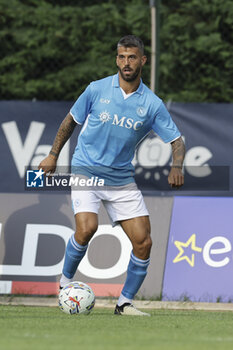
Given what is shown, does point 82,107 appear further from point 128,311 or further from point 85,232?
point 128,311

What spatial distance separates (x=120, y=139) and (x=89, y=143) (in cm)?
29

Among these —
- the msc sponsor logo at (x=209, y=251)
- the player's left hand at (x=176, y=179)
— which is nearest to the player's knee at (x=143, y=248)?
the player's left hand at (x=176, y=179)

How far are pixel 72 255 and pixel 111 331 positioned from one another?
66.5 inches

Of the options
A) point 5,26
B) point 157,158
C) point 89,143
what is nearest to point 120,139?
point 89,143

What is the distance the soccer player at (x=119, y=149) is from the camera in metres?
7.69

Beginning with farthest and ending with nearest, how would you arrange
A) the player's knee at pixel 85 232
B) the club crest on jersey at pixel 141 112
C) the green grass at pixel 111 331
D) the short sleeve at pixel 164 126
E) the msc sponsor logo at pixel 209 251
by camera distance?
the msc sponsor logo at pixel 209 251
the short sleeve at pixel 164 126
the club crest on jersey at pixel 141 112
the player's knee at pixel 85 232
the green grass at pixel 111 331

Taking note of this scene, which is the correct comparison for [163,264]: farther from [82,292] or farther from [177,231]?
[82,292]

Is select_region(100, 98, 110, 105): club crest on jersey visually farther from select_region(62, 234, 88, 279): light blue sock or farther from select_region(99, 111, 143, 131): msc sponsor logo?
select_region(62, 234, 88, 279): light blue sock

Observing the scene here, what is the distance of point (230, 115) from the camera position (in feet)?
36.4

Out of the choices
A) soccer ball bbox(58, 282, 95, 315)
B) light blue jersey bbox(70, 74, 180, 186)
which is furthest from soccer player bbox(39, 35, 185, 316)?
soccer ball bbox(58, 282, 95, 315)

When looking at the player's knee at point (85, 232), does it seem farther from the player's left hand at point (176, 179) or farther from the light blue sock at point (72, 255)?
the player's left hand at point (176, 179)

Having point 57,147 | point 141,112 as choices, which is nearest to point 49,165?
point 57,147

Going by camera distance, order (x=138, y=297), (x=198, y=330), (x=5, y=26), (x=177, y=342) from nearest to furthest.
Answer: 1. (x=177, y=342)
2. (x=198, y=330)
3. (x=138, y=297)
4. (x=5, y=26)

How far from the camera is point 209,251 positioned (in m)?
9.00
